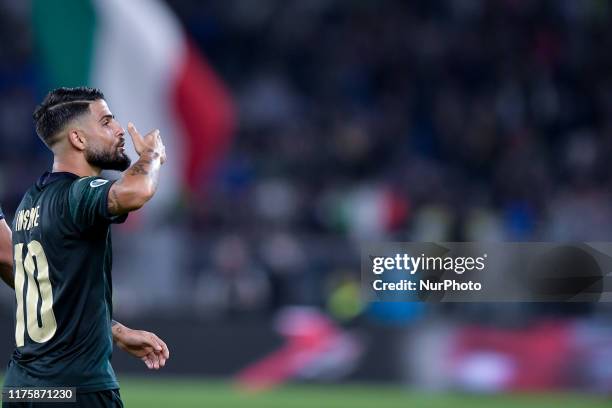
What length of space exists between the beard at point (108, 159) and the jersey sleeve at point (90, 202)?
0.79 feet

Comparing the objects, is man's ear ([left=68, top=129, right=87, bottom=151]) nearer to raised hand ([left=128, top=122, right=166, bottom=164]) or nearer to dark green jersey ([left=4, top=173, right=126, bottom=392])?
dark green jersey ([left=4, top=173, right=126, bottom=392])

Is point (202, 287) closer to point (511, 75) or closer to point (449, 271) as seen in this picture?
point (511, 75)

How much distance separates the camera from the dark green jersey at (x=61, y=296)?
4.66 meters

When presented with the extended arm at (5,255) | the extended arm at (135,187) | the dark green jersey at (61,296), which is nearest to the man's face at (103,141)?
the dark green jersey at (61,296)

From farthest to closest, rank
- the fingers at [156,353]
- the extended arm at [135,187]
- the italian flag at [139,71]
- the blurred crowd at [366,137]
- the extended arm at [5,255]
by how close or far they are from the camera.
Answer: the italian flag at [139,71]
the blurred crowd at [366,137]
the extended arm at [5,255]
the fingers at [156,353]
the extended arm at [135,187]

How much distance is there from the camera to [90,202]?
14.6ft

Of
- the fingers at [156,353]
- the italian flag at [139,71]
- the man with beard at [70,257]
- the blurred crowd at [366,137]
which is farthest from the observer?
the italian flag at [139,71]

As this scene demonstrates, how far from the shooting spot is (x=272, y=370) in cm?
1456

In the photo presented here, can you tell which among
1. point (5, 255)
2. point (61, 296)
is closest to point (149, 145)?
point (61, 296)

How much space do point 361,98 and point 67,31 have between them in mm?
5102

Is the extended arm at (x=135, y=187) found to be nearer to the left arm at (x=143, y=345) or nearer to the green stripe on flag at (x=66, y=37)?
the left arm at (x=143, y=345)

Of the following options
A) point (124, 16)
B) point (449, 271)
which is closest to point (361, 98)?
point (124, 16)

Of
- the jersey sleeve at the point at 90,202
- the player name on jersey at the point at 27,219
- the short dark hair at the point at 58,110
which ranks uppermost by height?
the short dark hair at the point at 58,110

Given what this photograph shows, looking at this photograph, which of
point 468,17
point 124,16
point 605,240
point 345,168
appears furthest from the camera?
point 468,17
